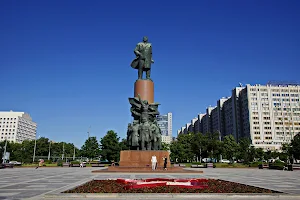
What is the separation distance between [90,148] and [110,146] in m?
9.74

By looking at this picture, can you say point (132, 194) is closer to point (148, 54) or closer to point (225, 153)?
point (148, 54)

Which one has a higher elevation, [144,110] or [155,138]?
[144,110]

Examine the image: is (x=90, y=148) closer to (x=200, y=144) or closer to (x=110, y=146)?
(x=110, y=146)

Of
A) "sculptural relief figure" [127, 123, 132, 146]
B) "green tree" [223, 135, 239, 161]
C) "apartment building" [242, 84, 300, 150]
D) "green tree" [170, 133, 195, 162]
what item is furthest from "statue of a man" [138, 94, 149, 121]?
"apartment building" [242, 84, 300, 150]

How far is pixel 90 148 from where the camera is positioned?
65188mm

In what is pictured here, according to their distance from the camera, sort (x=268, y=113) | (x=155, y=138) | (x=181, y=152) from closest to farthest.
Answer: (x=155, y=138)
(x=181, y=152)
(x=268, y=113)

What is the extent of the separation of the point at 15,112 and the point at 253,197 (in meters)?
178

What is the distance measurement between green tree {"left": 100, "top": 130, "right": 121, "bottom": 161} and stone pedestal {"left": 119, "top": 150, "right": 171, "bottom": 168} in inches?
1388

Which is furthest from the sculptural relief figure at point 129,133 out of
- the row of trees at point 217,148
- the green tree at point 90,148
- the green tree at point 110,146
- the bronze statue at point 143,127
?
the row of trees at point 217,148

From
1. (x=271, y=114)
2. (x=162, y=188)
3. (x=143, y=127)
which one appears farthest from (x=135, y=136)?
(x=271, y=114)

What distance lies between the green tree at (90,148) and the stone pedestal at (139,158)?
42.9 m

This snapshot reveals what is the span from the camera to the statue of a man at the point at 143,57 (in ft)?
95.1

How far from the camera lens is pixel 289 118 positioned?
108500mm

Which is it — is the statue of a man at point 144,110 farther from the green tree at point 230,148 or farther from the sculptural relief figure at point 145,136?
the green tree at point 230,148
